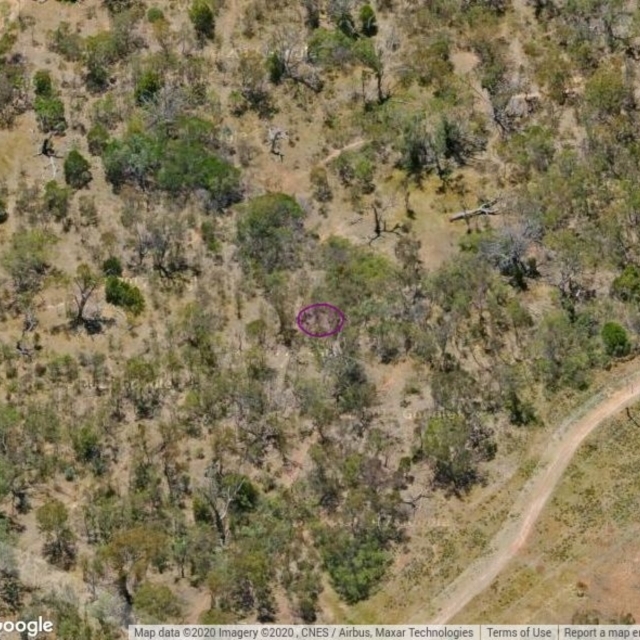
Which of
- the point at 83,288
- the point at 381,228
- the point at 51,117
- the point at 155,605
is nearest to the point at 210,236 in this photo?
the point at 83,288

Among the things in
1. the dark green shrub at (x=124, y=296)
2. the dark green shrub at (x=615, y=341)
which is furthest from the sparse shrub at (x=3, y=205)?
the dark green shrub at (x=615, y=341)

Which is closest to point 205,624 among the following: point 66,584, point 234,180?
point 66,584

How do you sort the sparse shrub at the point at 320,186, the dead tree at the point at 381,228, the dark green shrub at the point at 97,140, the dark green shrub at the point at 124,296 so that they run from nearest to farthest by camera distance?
the dark green shrub at the point at 124,296
the dead tree at the point at 381,228
the sparse shrub at the point at 320,186
the dark green shrub at the point at 97,140

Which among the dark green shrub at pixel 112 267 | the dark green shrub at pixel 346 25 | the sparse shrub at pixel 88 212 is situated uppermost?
the dark green shrub at pixel 346 25

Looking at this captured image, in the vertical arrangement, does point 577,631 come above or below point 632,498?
below

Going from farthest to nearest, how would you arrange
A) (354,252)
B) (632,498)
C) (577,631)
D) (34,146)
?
(34,146)
(354,252)
(632,498)
(577,631)

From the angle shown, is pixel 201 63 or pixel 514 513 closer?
pixel 514 513

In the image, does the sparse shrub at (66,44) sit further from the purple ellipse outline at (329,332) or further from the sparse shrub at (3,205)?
the purple ellipse outline at (329,332)

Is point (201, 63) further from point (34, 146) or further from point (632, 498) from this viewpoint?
point (632, 498)
